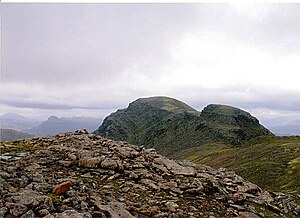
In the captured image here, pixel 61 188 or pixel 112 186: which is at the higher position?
pixel 61 188

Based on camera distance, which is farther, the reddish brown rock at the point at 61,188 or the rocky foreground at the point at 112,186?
the reddish brown rock at the point at 61,188

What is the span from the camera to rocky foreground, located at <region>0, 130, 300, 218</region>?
53.1 ft

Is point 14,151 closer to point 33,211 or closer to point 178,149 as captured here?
point 33,211

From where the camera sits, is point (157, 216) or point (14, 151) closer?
point (157, 216)

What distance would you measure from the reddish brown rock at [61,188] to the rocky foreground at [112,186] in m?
0.05

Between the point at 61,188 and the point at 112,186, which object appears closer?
the point at 61,188

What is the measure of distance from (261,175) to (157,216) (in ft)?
165

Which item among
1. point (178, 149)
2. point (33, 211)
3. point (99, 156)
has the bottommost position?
point (178, 149)

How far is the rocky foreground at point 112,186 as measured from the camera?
16183 millimetres

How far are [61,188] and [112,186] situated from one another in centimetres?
337

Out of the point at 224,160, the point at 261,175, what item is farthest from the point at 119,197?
the point at 224,160

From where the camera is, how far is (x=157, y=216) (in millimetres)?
16750

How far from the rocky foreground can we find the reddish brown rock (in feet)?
0.16

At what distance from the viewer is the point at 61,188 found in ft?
56.8
